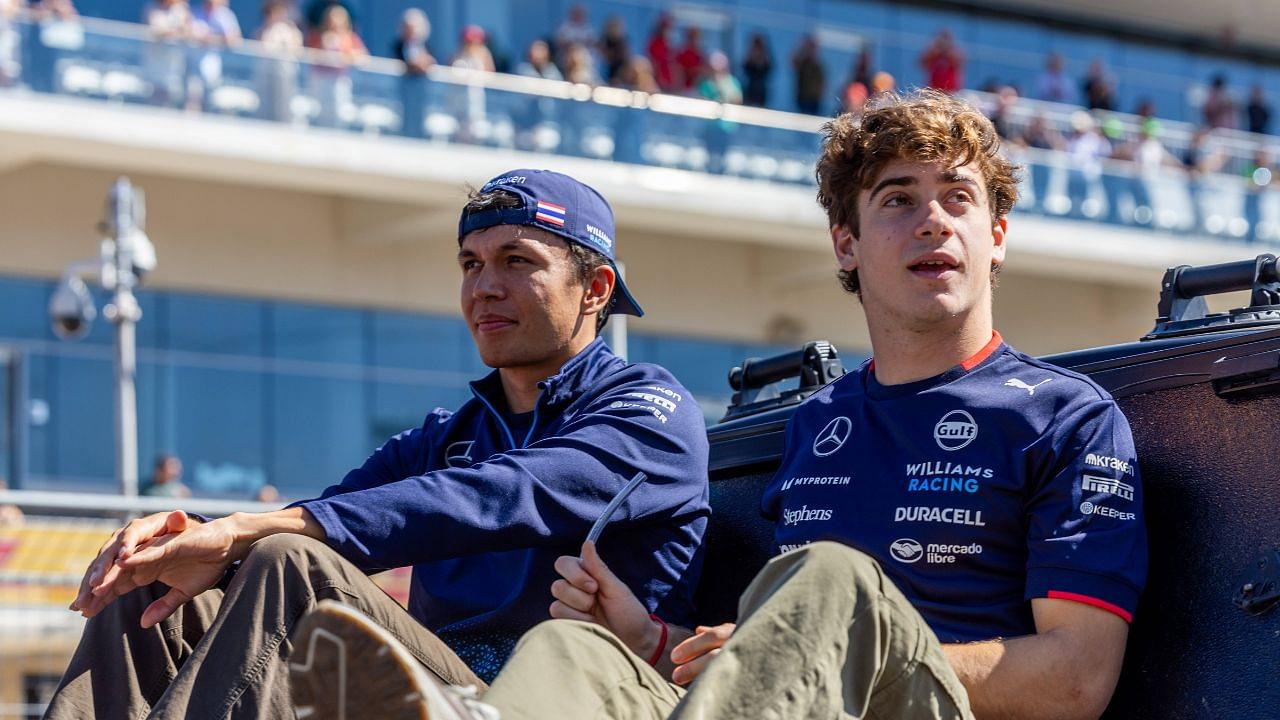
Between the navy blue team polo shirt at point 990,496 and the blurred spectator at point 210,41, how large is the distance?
46.7ft

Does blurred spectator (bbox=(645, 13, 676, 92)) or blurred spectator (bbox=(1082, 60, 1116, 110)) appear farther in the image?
blurred spectator (bbox=(1082, 60, 1116, 110))

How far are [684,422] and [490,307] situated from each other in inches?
22.7

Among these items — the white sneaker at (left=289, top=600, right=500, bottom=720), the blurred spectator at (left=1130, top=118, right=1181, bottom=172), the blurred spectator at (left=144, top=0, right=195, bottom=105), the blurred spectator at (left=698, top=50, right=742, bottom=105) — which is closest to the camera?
the white sneaker at (left=289, top=600, right=500, bottom=720)

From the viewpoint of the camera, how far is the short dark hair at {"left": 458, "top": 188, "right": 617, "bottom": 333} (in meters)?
4.48

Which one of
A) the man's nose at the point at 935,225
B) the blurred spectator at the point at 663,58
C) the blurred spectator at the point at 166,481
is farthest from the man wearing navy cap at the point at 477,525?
the blurred spectator at the point at 663,58

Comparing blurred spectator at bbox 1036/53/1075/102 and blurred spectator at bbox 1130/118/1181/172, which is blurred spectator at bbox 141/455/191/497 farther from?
blurred spectator at bbox 1036/53/1075/102

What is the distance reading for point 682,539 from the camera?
4227 mm

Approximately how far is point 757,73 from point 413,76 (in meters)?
5.54

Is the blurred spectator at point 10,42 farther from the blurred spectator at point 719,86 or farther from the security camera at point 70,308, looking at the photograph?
the blurred spectator at point 719,86

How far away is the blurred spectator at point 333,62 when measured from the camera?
17.8 metres

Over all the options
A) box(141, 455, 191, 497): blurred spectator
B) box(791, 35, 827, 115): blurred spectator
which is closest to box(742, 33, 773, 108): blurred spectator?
box(791, 35, 827, 115): blurred spectator

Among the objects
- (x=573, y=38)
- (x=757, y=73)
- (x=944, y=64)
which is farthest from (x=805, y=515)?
(x=944, y=64)

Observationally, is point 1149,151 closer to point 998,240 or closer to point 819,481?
point 998,240

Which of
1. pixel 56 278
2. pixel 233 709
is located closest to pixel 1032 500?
pixel 233 709
